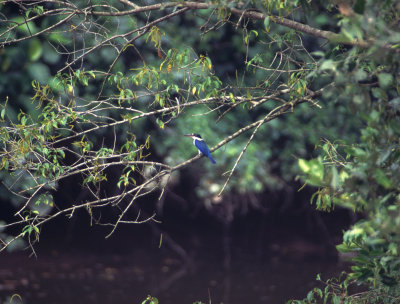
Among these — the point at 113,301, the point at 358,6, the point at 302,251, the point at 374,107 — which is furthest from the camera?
the point at 302,251

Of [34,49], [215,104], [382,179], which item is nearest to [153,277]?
[34,49]

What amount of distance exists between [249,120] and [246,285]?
7.98 feet

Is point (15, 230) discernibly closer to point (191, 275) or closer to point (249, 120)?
point (191, 275)

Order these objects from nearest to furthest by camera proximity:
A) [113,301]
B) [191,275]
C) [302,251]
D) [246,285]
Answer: [113,301], [246,285], [191,275], [302,251]

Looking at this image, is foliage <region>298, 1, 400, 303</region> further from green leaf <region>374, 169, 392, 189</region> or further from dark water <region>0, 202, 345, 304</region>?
dark water <region>0, 202, 345, 304</region>

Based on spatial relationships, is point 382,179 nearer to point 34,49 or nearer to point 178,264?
point 34,49

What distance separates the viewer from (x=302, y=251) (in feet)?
34.9

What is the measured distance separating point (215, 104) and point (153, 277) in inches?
173

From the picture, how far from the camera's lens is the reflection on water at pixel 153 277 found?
26.2 ft

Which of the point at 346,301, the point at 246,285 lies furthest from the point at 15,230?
the point at 346,301

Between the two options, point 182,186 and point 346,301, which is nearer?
point 346,301

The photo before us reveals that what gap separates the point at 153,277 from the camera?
29.9 feet

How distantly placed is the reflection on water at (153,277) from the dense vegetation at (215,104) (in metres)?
0.74

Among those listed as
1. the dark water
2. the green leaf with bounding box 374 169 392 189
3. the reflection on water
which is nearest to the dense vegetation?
the green leaf with bounding box 374 169 392 189
